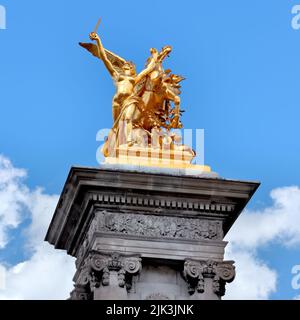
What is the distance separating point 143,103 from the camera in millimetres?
21688

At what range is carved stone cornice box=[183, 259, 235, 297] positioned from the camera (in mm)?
19078

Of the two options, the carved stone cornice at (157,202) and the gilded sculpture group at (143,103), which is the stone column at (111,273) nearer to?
the carved stone cornice at (157,202)

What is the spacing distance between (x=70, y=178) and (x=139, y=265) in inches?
90.4

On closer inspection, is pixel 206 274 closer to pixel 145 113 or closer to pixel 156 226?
pixel 156 226

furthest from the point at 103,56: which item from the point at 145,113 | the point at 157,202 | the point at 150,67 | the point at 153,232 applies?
the point at 153,232

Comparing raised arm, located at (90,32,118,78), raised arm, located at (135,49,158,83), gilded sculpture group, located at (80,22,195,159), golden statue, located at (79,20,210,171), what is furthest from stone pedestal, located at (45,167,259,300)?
raised arm, located at (90,32,118,78)

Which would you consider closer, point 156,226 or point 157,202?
point 156,226

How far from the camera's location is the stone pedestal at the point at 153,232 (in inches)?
748

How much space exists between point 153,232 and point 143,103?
352 centimetres

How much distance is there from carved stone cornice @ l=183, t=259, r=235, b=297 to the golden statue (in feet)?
7.26
